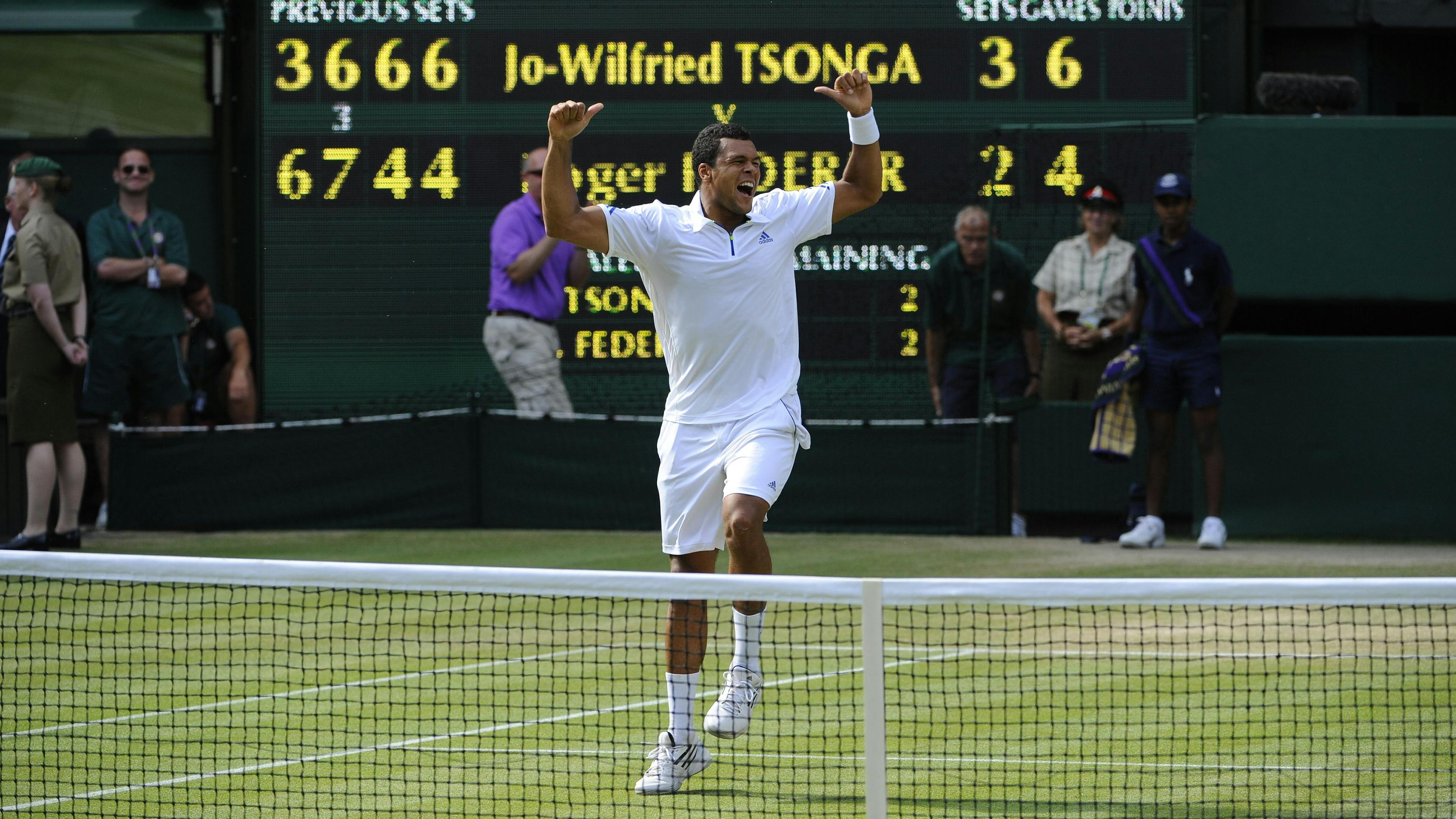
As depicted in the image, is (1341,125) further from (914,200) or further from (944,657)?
(944,657)

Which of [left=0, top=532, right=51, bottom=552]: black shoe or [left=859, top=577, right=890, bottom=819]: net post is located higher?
[left=859, top=577, right=890, bottom=819]: net post

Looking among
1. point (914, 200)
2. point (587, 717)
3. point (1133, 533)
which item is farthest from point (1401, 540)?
point (587, 717)

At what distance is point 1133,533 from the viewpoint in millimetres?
10742

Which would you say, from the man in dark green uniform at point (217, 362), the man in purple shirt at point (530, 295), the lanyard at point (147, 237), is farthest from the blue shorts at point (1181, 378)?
the lanyard at point (147, 237)

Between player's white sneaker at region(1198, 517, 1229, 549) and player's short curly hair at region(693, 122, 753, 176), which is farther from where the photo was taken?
player's white sneaker at region(1198, 517, 1229, 549)

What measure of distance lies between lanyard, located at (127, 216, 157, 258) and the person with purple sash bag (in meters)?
5.78

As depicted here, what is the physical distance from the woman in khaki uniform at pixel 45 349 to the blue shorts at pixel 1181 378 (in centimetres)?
579

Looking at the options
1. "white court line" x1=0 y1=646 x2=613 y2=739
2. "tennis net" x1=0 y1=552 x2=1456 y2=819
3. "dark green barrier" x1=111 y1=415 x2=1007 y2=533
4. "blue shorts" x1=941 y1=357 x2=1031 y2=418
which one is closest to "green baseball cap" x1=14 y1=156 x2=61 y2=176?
"dark green barrier" x1=111 y1=415 x2=1007 y2=533

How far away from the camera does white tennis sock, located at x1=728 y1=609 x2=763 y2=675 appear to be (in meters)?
5.68

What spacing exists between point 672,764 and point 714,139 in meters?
1.86

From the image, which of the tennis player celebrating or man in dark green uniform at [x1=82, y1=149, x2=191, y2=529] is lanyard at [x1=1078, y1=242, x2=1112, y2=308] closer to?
man in dark green uniform at [x1=82, y1=149, x2=191, y2=529]

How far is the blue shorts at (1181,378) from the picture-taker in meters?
10.5

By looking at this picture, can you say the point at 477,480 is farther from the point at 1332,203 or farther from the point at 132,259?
the point at 1332,203

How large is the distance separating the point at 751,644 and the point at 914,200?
660cm
